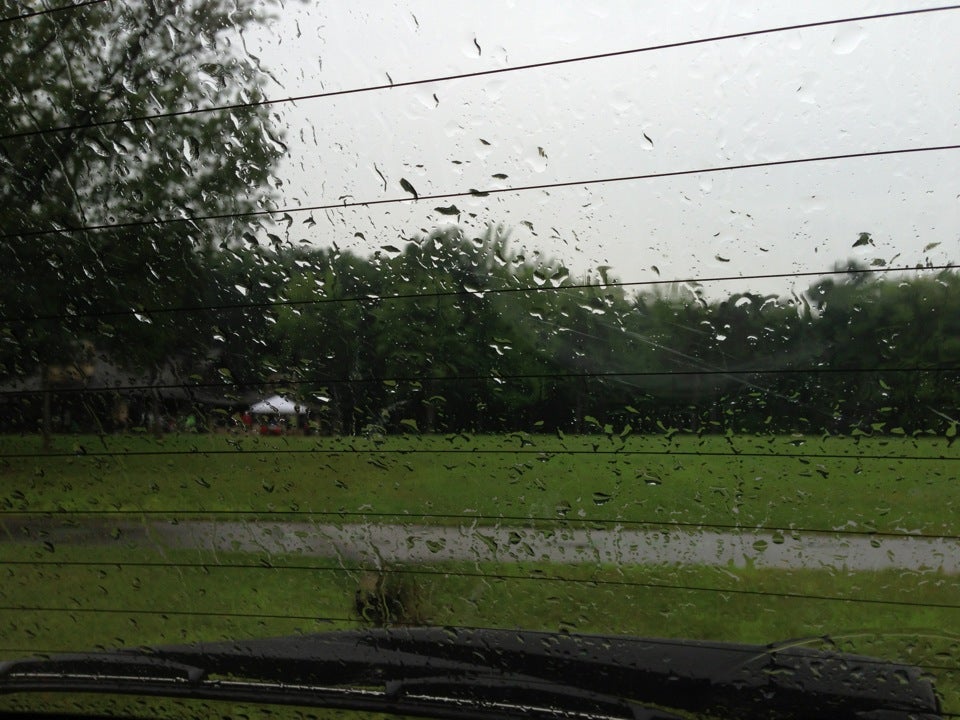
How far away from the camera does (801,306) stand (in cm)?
159

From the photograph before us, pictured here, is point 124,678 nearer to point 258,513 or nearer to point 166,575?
point 166,575

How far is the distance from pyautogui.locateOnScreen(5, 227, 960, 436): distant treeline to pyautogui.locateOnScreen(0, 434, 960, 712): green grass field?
0.06 meters

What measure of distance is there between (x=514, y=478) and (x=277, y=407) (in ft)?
1.98

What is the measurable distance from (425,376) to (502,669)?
662 mm

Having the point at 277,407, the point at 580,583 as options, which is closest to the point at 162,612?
the point at 277,407

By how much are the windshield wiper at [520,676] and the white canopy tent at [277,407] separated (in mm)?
525

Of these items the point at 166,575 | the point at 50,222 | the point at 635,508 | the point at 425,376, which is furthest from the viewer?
the point at 50,222

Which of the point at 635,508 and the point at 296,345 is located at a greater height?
the point at 296,345

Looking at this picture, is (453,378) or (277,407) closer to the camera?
(453,378)

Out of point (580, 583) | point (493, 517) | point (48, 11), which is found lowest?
point (580, 583)

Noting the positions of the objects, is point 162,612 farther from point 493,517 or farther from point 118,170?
point 118,170

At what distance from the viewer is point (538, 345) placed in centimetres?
177

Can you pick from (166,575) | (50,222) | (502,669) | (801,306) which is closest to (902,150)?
(801,306)

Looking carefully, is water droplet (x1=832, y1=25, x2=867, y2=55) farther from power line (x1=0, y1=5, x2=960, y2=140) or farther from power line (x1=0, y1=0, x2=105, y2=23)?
power line (x1=0, y1=0, x2=105, y2=23)
